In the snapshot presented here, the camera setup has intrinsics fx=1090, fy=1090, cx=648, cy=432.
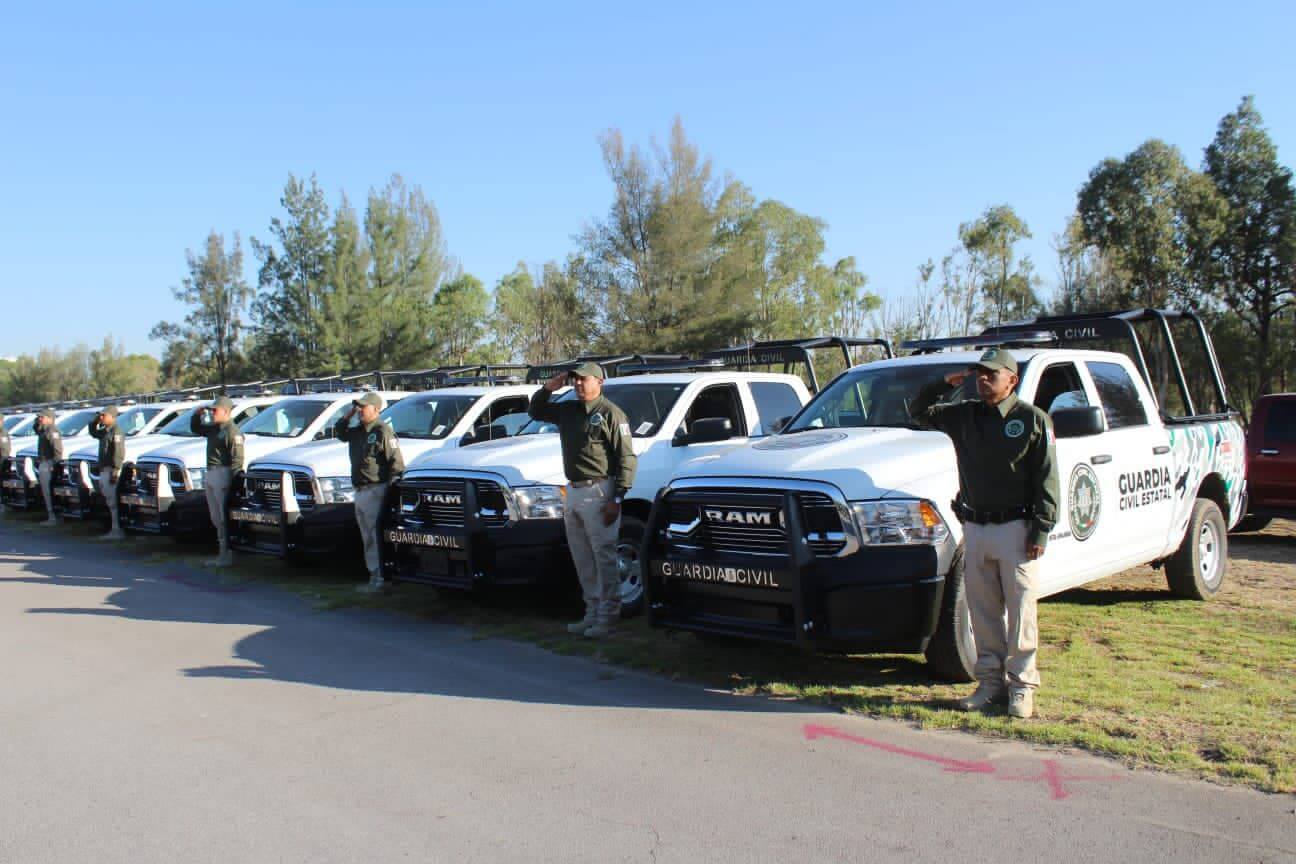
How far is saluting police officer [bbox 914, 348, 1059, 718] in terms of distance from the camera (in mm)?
5590

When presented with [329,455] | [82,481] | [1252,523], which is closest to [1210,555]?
[1252,523]

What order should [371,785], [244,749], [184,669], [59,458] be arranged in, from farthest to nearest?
[59,458] → [184,669] → [244,749] → [371,785]

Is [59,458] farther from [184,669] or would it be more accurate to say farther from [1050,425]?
[1050,425]

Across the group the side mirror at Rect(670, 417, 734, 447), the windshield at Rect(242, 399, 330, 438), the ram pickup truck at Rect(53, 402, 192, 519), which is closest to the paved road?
the side mirror at Rect(670, 417, 734, 447)

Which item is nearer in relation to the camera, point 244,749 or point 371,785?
point 371,785

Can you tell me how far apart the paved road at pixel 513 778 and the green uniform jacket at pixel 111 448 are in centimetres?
728

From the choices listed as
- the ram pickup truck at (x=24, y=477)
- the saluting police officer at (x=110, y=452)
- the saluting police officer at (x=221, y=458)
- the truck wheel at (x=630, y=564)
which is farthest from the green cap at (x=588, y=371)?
the ram pickup truck at (x=24, y=477)

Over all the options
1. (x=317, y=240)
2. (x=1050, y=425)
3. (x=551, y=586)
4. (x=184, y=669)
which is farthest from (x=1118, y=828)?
(x=317, y=240)

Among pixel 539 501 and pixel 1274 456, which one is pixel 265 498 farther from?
pixel 1274 456

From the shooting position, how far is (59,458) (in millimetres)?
16266

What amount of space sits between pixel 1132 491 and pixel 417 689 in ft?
16.2

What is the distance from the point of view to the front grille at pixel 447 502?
8477mm

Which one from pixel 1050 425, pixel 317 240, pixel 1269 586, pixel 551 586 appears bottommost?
pixel 1269 586

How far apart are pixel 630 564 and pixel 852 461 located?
2923 millimetres
